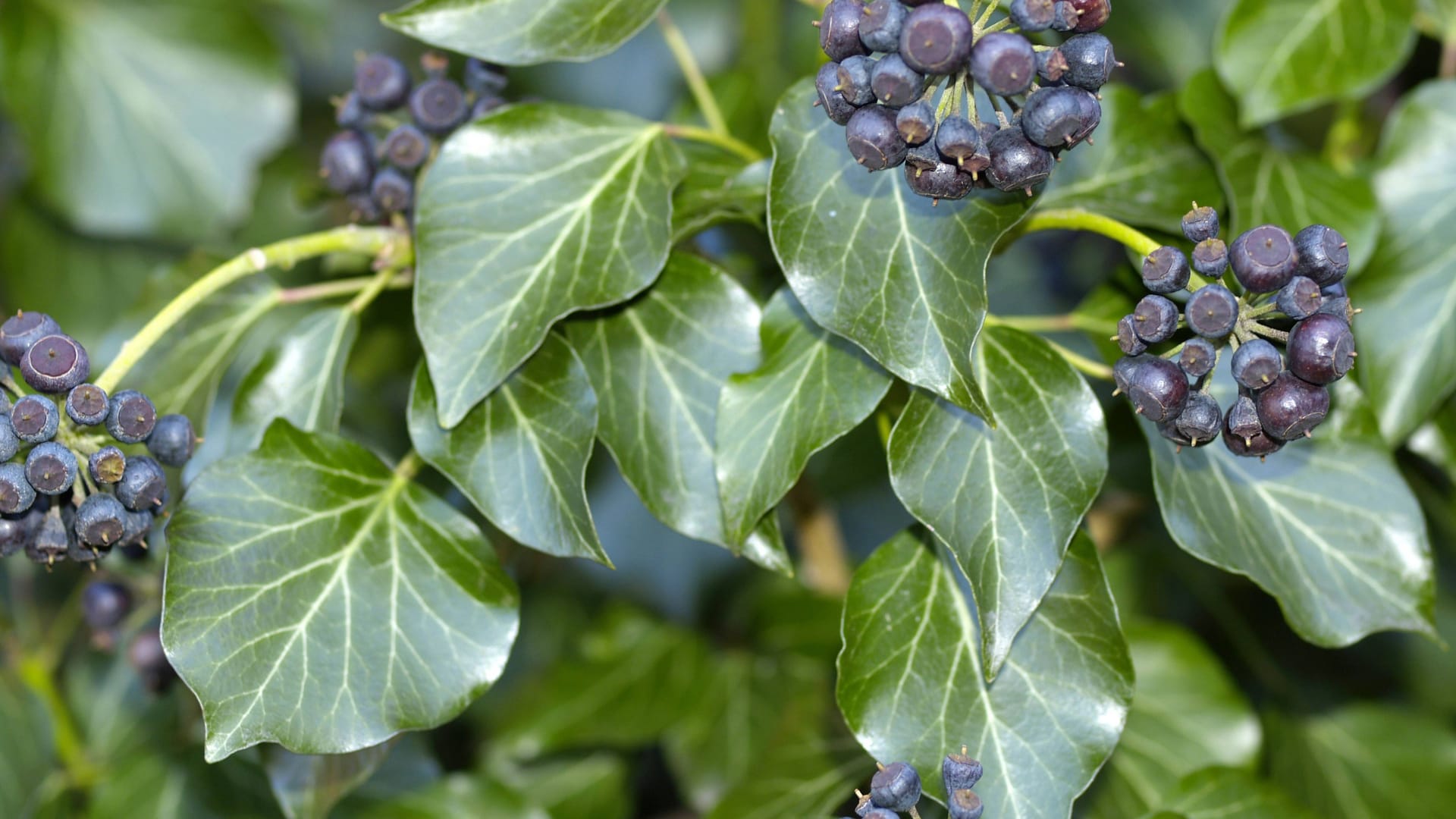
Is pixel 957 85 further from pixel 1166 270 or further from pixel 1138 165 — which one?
pixel 1138 165

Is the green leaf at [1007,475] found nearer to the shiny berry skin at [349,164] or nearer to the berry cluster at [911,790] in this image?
the berry cluster at [911,790]

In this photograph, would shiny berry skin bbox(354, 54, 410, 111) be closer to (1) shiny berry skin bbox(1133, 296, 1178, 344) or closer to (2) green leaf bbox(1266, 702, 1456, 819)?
(1) shiny berry skin bbox(1133, 296, 1178, 344)

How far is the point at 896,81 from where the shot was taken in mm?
627

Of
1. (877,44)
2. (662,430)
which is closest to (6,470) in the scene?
(662,430)

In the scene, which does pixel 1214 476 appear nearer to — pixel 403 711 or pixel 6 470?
pixel 403 711

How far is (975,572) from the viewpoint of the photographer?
2.38ft

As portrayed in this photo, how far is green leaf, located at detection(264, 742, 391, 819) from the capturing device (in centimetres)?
88

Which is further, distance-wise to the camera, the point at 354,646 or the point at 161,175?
the point at 161,175

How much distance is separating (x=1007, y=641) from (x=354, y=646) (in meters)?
0.39

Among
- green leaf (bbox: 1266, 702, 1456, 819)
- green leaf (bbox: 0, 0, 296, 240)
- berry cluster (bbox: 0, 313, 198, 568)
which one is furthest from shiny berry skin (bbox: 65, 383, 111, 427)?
green leaf (bbox: 1266, 702, 1456, 819)

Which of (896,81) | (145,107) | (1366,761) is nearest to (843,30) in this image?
(896,81)

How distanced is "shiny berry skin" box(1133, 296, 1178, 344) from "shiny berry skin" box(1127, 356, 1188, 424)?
0.01 metres

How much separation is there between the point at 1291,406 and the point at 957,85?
0.79ft

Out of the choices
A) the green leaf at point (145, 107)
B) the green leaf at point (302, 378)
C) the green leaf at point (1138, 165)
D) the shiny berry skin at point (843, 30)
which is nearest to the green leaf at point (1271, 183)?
the green leaf at point (1138, 165)
